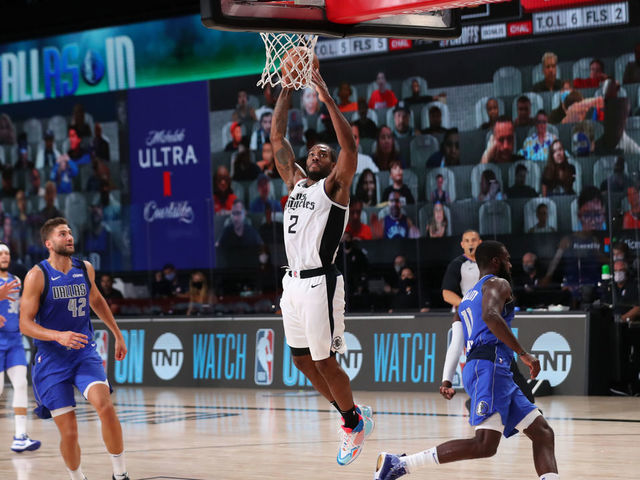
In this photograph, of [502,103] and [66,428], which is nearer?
[66,428]

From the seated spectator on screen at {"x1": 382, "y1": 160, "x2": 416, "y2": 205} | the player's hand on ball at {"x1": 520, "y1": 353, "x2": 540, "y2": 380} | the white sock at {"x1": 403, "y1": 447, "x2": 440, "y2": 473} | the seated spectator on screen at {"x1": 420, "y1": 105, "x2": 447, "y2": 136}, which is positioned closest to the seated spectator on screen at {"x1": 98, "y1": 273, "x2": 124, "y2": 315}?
the seated spectator on screen at {"x1": 382, "y1": 160, "x2": 416, "y2": 205}

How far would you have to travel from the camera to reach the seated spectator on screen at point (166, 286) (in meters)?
17.4

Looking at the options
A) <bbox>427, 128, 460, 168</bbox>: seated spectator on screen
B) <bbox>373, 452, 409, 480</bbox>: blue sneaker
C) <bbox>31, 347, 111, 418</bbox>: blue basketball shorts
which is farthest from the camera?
<bbox>427, 128, 460, 168</bbox>: seated spectator on screen

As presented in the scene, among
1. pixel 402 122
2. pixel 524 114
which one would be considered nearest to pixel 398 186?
pixel 402 122

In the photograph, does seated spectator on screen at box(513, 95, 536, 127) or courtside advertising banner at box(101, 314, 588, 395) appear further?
seated spectator on screen at box(513, 95, 536, 127)

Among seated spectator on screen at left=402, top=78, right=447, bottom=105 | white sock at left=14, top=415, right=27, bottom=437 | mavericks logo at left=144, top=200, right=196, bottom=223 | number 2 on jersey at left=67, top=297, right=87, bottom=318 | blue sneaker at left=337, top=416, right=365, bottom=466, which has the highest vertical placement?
seated spectator on screen at left=402, top=78, right=447, bottom=105

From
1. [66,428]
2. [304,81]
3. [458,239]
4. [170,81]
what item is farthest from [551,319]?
[170,81]

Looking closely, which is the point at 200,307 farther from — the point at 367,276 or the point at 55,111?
the point at 55,111

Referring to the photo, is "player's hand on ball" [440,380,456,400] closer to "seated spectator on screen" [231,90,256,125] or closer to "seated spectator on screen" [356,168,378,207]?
"seated spectator on screen" [356,168,378,207]

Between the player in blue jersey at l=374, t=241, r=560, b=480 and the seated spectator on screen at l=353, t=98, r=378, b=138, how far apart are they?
1148cm

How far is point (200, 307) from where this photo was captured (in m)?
16.8

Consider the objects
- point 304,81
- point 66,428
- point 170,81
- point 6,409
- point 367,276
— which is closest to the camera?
point 66,428

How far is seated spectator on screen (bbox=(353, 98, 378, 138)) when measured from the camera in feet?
60.0

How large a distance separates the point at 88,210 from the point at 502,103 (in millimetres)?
8524
